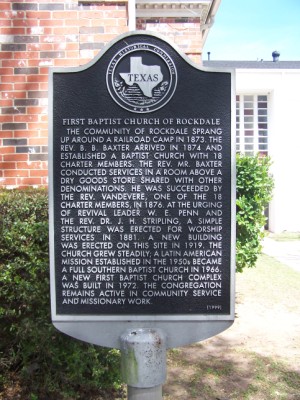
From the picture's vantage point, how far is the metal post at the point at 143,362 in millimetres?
2613

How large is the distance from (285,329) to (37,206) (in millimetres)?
3673

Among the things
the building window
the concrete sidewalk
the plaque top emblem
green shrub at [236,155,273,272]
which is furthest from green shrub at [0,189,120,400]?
the building window

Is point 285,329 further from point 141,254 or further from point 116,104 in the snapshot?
point 116,104

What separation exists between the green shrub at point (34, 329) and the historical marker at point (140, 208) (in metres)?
0.64

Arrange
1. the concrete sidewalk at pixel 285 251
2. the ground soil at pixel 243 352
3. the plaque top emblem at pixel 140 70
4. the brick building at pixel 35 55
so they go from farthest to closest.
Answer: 1. the concrete sidewalk at pixel 285 251
2. the brick building at pixel 35 55
3. the ground soil at pixel 243 352
4. the plaque top emblem at pixel 140 70

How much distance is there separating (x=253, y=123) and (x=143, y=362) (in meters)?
14.8

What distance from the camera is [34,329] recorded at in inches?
130

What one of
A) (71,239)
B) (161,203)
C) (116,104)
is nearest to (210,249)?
(161,203)

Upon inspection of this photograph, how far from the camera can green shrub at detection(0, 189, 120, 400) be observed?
10.8 feet

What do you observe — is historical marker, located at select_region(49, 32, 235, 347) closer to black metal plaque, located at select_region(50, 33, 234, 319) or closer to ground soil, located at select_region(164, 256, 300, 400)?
black metal plaque, located at select_region(50, 33, 234, 319)

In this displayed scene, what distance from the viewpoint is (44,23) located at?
200 inches

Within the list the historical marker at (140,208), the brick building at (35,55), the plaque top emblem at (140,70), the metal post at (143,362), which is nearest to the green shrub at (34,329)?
the historical marker at (140,208)

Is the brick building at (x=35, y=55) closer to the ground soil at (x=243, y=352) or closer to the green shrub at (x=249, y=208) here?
the green shrub at (x=249, y=208)

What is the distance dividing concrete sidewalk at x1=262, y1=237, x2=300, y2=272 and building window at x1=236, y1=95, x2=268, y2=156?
3.63 meters
